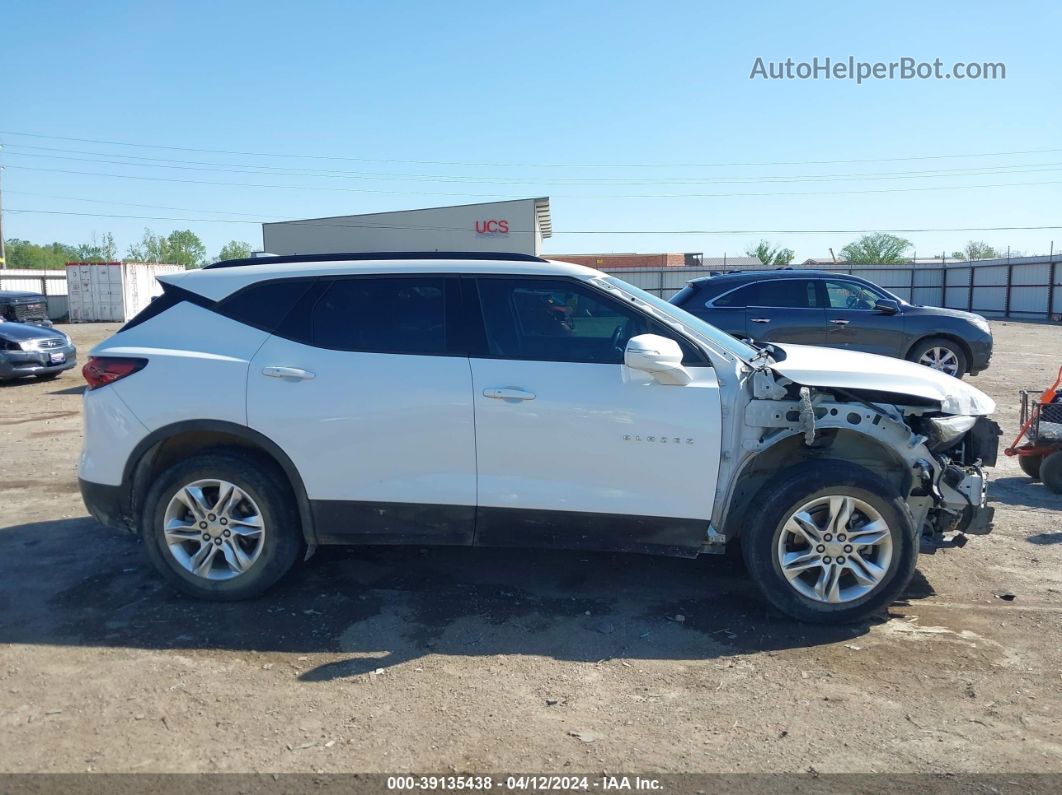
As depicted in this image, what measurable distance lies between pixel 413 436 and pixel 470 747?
1.70 meters

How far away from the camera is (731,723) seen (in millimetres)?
3521

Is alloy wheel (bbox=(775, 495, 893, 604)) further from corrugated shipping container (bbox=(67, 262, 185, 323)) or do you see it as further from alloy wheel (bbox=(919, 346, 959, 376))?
corrugated shipping container (bbox=(67, 262, 185, 323))

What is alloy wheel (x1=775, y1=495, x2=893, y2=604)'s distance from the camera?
4371mm

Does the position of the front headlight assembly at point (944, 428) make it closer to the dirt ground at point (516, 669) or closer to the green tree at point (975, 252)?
the dirt ground at point (516, 669)

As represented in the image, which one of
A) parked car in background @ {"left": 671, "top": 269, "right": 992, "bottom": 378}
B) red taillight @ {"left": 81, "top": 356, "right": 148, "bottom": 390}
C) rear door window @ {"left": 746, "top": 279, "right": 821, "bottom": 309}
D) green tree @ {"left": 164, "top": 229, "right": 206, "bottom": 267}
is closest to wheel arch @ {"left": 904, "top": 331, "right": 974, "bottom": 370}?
parked car in background @ {"left": 671, "top": 269, "right": 992, "bottom": 378}

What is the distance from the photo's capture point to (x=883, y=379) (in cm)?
459

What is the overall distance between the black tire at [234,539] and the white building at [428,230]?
3031 cm

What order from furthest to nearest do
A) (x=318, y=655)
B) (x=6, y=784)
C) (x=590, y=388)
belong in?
(x=590, y=388) → (x=318, y=655) → (x=6, y=784)

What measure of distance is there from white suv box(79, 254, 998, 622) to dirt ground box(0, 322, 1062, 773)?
0.38 metres

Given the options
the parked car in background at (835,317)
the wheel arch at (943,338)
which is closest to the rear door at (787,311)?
the parked car in background at (835,317)

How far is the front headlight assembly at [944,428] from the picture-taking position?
4605 millimetres

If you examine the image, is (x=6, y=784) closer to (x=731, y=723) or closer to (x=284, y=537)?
(x=284, y=537)

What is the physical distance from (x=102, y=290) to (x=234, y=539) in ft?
123

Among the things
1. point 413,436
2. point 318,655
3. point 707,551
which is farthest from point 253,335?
point 707,551
